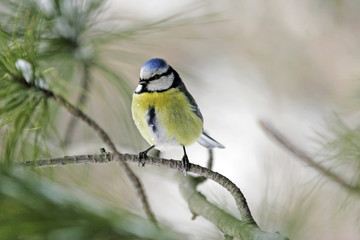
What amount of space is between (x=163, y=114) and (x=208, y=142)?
0.09 meters

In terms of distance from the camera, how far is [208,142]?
66cm

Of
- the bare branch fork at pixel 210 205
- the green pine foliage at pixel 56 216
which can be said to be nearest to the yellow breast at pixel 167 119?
the bare branch fork at pixel 210 205

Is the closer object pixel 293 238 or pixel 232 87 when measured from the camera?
pixel 293 238

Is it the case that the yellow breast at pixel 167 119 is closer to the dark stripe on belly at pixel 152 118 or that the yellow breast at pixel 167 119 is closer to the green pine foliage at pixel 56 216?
the dark stripe on belly at pixel 152 118

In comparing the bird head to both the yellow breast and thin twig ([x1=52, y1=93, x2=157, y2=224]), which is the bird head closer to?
the yellow breast

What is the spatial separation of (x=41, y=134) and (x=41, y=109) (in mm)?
32

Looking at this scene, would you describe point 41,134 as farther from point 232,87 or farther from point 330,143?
point 232,87

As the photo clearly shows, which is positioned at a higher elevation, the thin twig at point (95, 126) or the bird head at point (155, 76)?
the bird head at point (155, 76)

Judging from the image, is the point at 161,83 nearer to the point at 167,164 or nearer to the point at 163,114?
the point at 163,114

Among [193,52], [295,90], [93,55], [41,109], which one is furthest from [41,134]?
[295,90]

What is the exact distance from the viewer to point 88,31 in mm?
755

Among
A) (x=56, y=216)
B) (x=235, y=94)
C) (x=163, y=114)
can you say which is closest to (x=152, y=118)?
(x=163, y=114)

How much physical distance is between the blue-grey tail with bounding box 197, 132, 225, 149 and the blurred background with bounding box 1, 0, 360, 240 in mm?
70

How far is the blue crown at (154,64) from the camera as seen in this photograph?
57 cm
